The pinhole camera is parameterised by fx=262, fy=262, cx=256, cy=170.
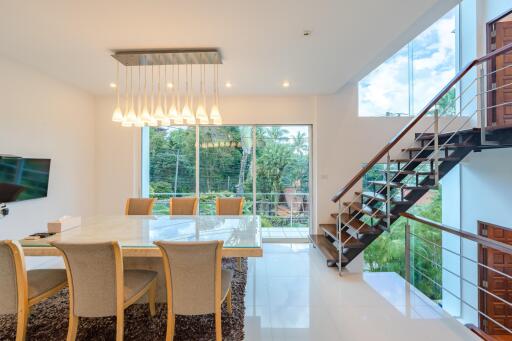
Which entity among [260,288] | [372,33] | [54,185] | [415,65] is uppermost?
[415,65]

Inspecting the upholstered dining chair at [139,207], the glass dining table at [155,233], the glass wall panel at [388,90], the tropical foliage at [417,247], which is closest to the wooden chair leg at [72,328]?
the glass dining table at [155,233]

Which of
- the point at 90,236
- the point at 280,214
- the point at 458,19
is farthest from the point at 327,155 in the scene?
the point at 90,236

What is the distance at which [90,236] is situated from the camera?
233 centimetres

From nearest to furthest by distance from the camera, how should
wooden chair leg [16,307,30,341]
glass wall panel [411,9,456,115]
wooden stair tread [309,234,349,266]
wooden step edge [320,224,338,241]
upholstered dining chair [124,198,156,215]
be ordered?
1. wooden chair leg [16,307,30,341]
2. wooden stair tread [309,234,349,266]
3. upholstered dining chair [124,198,156,215]
4. wooden step edge [320,224,338,241]
5. glass wall panel [411,9,456,115]

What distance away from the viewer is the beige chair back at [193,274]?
1765 mm

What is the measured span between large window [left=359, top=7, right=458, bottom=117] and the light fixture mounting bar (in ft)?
10.0

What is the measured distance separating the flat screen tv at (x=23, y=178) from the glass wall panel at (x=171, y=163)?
171 centimetres

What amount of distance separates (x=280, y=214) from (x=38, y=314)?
11.9 ft

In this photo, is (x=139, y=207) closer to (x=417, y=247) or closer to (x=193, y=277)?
(x=193, y=277)

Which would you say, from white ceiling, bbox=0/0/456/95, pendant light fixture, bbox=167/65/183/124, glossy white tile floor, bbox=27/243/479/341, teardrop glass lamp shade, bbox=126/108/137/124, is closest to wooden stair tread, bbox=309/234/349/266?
glossy white tile floor, bbox=27/243/479/341

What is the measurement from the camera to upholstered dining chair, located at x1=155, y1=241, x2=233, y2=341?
5.80 feet

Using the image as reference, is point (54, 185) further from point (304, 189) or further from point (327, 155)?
point (327, 155)

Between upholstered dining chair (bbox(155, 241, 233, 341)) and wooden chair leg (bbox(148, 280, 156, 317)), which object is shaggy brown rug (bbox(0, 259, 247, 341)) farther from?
upholstered dining chair (bbox(155, 241, 233, 341))

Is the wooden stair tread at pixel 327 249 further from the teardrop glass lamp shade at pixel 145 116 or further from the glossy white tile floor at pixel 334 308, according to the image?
the teardrop glass lamp shade at pixel 145 116
